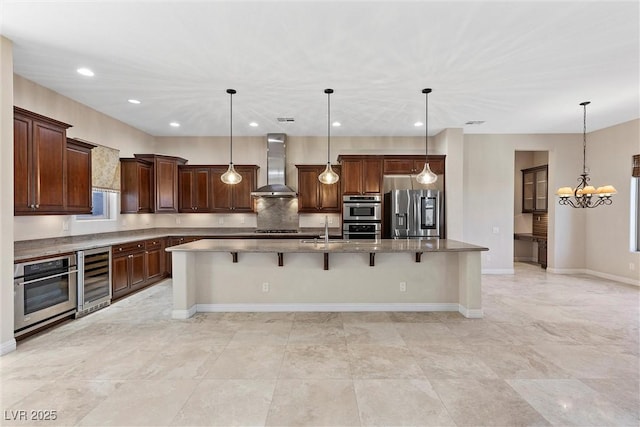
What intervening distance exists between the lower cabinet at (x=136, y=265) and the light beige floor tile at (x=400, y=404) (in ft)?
13.3

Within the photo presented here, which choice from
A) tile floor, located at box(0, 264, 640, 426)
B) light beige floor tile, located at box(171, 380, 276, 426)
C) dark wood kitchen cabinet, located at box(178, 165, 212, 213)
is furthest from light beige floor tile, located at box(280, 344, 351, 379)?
dark wood kitchen cabinet, located at box(178, 165, 212, 213)

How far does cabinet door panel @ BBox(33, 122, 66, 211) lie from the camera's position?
3500 millimetres

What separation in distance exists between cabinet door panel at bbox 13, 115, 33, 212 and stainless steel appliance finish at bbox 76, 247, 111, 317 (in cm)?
88

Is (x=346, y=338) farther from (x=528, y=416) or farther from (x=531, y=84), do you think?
(x=531, y=84)

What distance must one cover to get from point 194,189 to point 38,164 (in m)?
3.13

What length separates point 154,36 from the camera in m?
2.87

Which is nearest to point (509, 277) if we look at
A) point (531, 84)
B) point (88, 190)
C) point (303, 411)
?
point (531, 84)

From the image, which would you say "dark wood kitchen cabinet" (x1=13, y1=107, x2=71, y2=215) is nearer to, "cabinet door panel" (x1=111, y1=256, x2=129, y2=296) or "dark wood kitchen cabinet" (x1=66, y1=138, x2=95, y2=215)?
"dark wood kitchen cabinet" (x1=66, y1=138, x2=95, y2=215)

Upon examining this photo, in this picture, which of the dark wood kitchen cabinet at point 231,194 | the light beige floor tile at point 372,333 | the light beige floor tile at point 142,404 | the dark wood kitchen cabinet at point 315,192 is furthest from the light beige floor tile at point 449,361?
the dark wood kitchen cabinet at point 231,194

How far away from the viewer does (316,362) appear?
279cm

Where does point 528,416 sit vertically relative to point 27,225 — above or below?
below

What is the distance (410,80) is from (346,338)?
3.18m

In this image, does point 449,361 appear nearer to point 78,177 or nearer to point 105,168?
point 78,177

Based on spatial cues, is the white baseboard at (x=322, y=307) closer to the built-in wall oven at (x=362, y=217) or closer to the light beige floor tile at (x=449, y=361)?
the light beige floor tile at (x=449, y=361)
